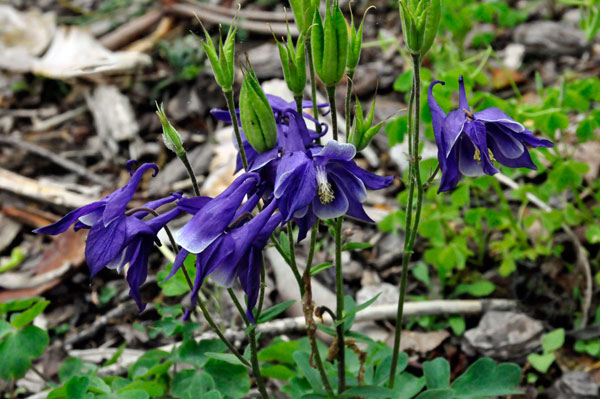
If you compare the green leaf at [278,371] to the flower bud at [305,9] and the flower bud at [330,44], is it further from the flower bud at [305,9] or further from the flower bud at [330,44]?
the flower bud at [305,9]

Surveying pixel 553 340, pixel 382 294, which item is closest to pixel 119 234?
pixel 382 294

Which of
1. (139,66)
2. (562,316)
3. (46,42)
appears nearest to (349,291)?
(562,316)

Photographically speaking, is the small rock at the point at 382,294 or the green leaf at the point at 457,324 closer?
the green leaf at the point at 457,324

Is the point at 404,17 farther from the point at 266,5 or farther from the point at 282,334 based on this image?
the point at 266,5

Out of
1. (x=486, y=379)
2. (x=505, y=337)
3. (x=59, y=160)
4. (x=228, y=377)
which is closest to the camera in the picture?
(x=486, y=379)

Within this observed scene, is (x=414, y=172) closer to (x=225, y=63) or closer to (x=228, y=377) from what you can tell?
(x=225, y=63)

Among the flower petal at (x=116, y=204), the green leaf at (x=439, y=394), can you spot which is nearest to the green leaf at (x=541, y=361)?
the green leaf at (x=439, y=394)
